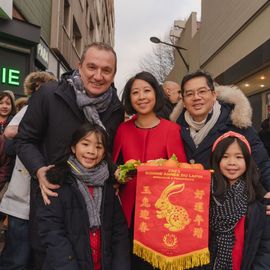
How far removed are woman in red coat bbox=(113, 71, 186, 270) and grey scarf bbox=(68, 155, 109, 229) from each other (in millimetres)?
369

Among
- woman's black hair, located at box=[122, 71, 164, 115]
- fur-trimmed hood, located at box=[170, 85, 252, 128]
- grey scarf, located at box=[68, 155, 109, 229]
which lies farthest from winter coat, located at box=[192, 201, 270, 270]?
woman's black hair, located at box=[122, 71, 164, 115]

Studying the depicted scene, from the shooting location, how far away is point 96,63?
2.83m

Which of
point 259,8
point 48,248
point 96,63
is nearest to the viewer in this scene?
point 48,248

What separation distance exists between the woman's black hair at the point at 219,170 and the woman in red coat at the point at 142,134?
0.94 ft

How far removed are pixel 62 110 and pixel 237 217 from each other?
1.45 meters

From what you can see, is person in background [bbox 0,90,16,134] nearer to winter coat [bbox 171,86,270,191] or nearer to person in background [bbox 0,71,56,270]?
person in background [bbox 0,71,56,270]

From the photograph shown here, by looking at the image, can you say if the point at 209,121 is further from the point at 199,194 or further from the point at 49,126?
the point at 49,126

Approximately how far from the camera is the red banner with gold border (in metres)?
2.47

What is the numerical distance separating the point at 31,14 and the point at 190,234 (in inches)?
403

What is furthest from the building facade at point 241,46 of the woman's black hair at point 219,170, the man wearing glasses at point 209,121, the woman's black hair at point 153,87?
the woman's black hair at point 219,170

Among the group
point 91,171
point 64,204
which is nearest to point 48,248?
point 64,204

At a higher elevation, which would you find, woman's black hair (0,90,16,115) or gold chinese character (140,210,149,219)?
woman's black hair (0,90,16,115)

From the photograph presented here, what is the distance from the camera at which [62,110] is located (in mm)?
2791

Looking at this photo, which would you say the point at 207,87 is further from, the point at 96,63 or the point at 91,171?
the point at 91,171
